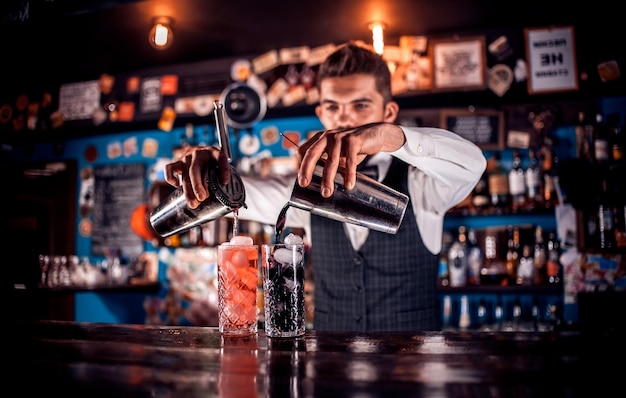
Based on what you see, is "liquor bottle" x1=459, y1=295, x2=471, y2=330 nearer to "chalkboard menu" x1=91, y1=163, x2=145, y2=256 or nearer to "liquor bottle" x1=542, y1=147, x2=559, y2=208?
"liquor bottle" x1=542, y1=147, x2=559, y2=208

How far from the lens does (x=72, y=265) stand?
437cm

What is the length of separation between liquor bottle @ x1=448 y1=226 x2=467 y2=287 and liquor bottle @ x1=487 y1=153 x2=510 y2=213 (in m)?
0.30

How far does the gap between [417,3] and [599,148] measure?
1559mm

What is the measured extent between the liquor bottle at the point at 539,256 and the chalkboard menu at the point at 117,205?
10.7 ft

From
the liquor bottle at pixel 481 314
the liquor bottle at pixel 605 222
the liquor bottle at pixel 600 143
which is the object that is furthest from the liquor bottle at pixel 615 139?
the liquor bottle at pixel 481 314

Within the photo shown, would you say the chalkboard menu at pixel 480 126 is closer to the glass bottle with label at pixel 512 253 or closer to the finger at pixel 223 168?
the glass bottle with label at pixel 512 253

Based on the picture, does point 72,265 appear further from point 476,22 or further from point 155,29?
point 476,22

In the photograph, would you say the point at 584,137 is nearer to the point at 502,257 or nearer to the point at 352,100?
the point at 502,257

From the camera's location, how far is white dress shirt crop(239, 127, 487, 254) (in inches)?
54.7

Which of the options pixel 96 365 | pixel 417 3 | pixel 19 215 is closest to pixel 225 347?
pixel 96 365

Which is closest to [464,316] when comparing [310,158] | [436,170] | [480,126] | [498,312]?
[498,312]

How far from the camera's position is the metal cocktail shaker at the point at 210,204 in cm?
119

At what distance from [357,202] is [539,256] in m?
2.78

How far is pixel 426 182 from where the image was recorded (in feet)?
6.12
